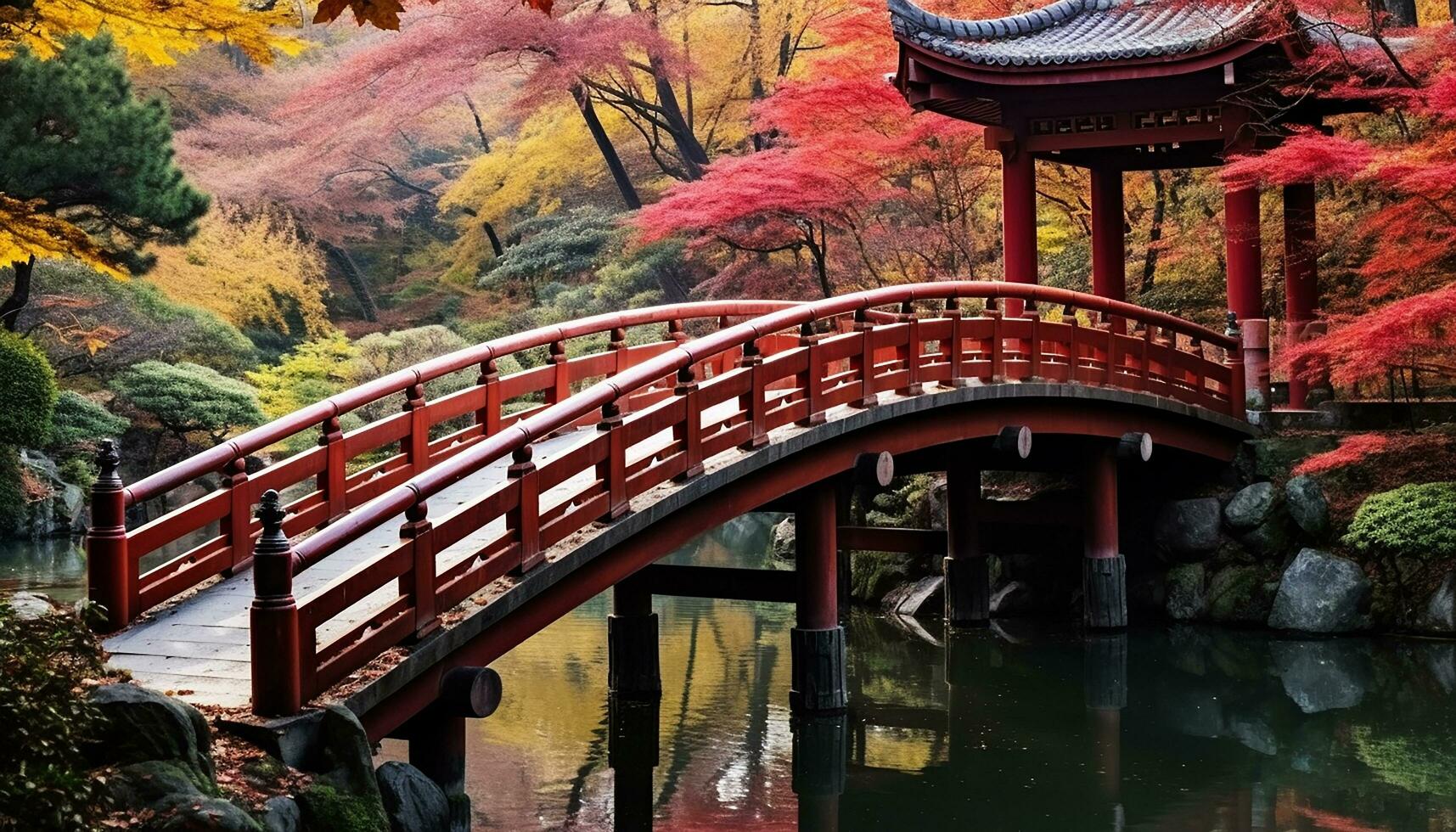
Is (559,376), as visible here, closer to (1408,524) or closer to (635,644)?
(635,644)

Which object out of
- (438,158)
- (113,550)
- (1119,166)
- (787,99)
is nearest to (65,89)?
(787,99)

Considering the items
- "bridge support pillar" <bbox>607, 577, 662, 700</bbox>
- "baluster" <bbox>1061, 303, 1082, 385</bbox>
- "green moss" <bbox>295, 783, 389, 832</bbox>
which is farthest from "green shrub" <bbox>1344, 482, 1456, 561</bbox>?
"green moss" <bbox>295, 783, 389, 832</bbox>

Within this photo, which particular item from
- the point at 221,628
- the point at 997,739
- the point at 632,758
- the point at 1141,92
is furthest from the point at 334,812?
the point at 1141,92

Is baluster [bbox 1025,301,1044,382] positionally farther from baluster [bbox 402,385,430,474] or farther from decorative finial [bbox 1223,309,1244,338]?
baluster [bbox 402,385,430,474]

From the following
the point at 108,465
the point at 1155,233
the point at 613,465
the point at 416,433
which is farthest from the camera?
the point at 1155,233

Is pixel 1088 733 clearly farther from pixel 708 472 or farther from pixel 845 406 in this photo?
pixel 708 472

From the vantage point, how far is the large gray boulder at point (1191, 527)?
15258 mm

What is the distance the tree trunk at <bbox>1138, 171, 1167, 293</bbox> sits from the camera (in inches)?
825

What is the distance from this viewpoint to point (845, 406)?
36.8 feet

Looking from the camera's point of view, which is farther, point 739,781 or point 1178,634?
point 1178,634

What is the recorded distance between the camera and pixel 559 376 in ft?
37.3

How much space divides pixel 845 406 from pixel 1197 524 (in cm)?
546

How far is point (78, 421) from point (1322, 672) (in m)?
16.6

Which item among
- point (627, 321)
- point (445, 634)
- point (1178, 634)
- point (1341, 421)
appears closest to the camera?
point (445, 634)
